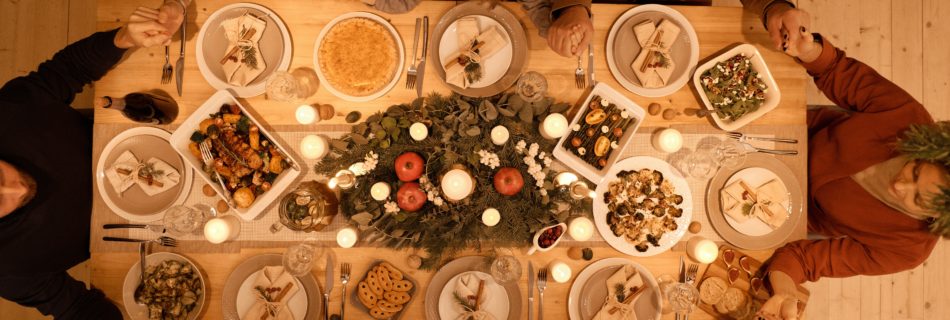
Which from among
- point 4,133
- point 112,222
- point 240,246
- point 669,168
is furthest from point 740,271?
point 4,133

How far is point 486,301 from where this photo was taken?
183 cm

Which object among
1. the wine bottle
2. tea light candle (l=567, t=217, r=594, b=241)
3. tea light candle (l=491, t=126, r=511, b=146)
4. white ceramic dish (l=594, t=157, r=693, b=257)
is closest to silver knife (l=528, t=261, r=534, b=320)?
tea light candle (l=567, t=217, r=594, b=241)

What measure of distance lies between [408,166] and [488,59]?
1.99 feet

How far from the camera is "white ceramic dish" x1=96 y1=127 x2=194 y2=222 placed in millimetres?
1824

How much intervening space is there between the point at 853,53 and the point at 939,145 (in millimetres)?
1889

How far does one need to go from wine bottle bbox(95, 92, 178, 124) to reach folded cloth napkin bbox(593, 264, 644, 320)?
2.04 metres

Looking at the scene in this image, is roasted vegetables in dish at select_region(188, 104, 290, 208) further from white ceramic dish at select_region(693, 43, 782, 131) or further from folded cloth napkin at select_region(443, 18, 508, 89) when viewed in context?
white ceramic dish at select_region(693, 43, 782, 131)

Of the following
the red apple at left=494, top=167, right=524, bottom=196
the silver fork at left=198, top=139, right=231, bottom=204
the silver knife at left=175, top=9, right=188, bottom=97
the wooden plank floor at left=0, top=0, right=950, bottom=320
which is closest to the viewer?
the red apple at left=494, top=167, right=524, bottom=196

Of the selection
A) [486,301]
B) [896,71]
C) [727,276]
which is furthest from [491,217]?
[896,71]

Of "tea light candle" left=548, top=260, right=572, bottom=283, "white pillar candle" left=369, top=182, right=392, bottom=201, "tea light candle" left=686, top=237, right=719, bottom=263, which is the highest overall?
"white pillar candle" left=369, top=182, right=392, bottom=201

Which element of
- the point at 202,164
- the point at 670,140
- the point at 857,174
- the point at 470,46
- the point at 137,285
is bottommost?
the point at 137,285

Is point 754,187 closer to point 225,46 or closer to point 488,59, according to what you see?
point 488,59

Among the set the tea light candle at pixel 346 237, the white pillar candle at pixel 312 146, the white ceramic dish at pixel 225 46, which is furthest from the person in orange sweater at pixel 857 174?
the white ceramic dish at pixel 225 46

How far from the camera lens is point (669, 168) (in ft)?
6.20
